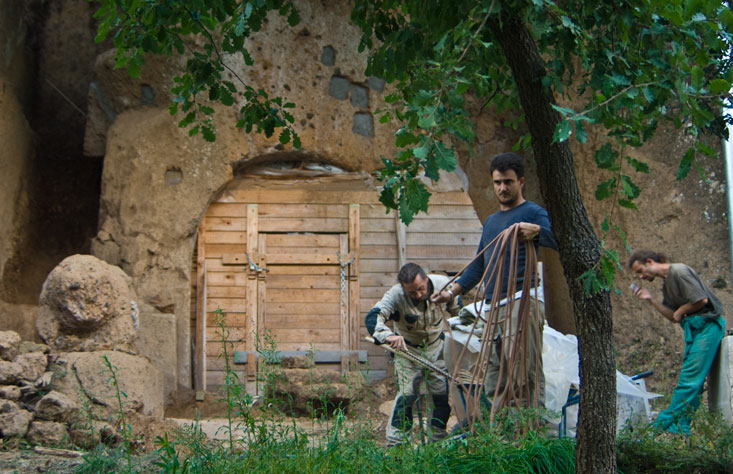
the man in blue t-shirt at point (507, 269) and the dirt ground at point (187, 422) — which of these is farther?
the man in blue t-shirt at point (507, 269)

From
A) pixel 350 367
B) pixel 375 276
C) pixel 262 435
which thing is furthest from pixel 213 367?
pixel 262 435

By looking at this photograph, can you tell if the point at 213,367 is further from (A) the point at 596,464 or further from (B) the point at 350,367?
(A) the point at 596,464

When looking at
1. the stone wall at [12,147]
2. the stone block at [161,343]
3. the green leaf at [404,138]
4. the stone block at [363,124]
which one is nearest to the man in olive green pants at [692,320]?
the green leaf at [404,138]

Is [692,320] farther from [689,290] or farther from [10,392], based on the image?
[10,392]

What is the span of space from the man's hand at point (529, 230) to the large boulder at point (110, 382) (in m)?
2.71

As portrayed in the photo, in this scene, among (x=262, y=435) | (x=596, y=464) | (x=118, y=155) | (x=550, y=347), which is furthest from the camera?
(x=118, y=155)

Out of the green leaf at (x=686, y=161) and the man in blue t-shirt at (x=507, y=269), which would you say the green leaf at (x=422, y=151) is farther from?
the man in blue t-shirt at (x=507, y=269)

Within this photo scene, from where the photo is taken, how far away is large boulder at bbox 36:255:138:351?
563 cm

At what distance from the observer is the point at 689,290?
15.9 feet

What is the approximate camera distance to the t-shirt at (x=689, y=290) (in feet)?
A: 15.8

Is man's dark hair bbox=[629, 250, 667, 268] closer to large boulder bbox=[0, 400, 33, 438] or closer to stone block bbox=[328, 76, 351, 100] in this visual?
large boulder bbox=[0, 400, 33, 438]

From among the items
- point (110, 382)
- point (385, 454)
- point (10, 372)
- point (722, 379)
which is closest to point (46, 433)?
point (10, 372)

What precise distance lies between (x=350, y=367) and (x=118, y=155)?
3286 millimetres

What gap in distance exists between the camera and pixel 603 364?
9.26 feet
